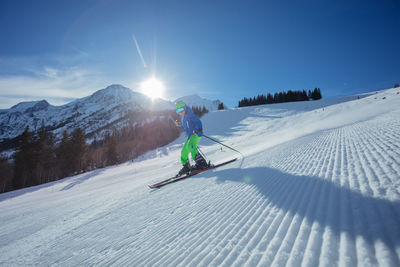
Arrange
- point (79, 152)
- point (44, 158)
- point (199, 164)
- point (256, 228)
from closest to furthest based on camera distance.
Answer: point (256, 228) → point (199, 164) → point (44, 158) → point (79, 152)

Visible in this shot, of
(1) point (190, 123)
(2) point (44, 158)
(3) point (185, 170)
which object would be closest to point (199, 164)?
(3) point (185, 170)

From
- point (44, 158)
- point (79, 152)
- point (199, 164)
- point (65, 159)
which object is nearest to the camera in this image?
point (199, 164)

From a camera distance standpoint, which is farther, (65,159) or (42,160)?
(65,159)

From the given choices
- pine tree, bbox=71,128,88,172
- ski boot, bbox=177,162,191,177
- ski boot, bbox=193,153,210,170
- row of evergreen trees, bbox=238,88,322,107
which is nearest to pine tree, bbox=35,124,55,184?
pine tree, bbox=71,128,88,172

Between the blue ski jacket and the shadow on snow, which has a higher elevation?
the blue ski jacket

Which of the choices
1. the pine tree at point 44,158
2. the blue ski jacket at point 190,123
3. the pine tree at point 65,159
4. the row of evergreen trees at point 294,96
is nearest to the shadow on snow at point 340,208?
the blue ski jacket at point 190,123

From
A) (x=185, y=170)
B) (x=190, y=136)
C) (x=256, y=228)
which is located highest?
(x=190, y=136)

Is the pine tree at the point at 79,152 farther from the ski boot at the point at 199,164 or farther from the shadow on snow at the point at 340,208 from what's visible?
the shadow on snow at the point at 340,208

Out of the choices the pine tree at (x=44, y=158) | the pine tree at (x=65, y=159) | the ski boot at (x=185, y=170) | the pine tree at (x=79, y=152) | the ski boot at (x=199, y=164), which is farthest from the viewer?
the pine tree at (x=79, y=152)

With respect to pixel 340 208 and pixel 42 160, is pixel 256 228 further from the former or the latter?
pixel 42 160

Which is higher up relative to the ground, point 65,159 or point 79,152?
point 79,152

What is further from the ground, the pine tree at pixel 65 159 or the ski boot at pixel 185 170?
the ski boot at pixel 185 170

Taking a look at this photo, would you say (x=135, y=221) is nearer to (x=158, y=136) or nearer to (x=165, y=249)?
(x=165, y=249)

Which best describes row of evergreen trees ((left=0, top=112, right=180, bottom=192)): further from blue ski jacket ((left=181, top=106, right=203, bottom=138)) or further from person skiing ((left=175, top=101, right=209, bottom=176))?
blue ski jacket ((left=181, top=106, right=203, bottom=138))
